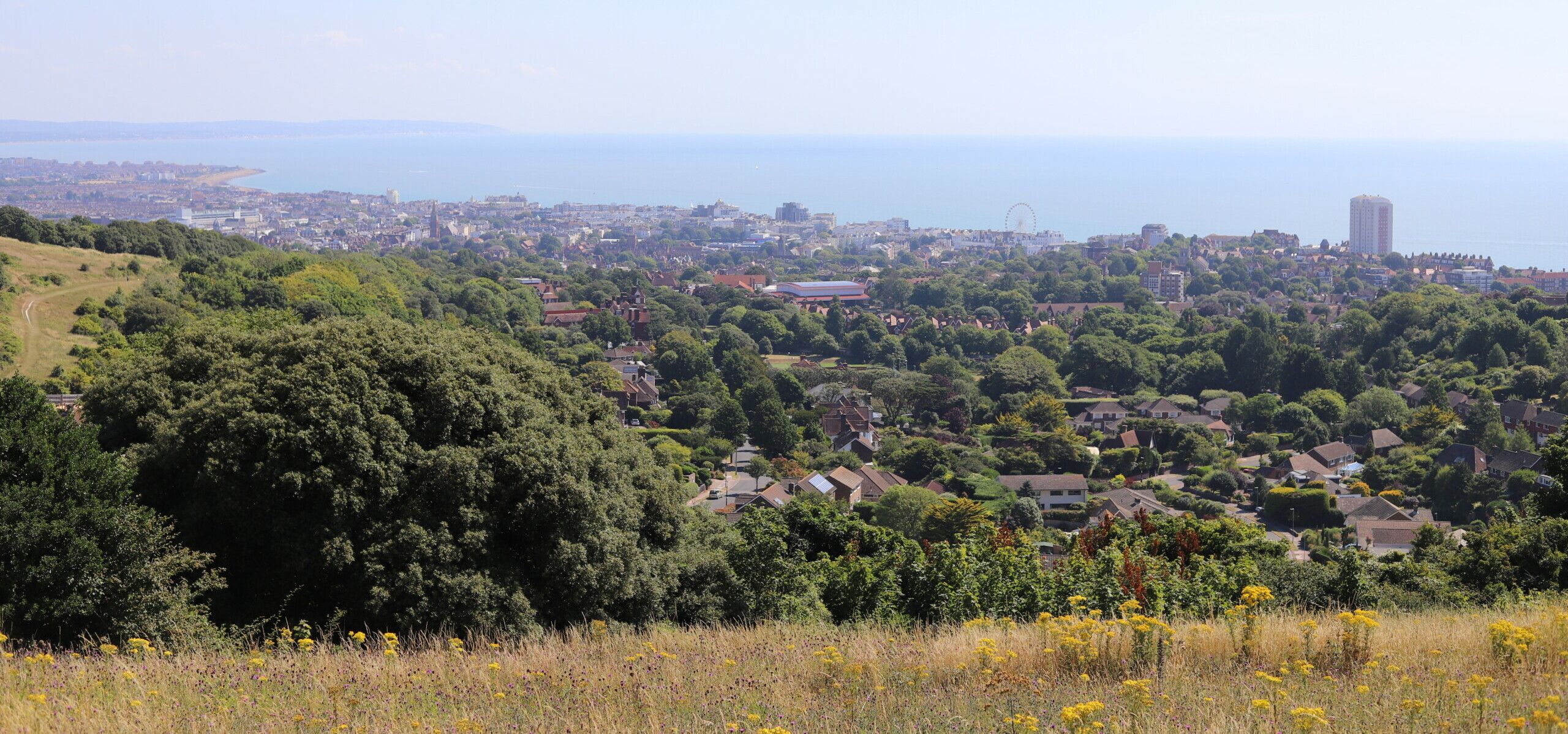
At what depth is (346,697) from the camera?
3.34m

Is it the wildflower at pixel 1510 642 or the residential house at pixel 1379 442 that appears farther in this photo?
the residential house at pixel 1379 442

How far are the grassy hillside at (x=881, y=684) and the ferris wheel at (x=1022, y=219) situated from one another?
95.9 meters

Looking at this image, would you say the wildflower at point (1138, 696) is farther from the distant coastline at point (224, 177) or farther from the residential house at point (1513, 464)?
the distant coastline at point (224, 177)

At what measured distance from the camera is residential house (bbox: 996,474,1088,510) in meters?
18.7

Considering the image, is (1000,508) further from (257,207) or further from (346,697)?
(257,207)

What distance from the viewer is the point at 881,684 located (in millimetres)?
3432

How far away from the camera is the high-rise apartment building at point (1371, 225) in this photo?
7325 centimetres

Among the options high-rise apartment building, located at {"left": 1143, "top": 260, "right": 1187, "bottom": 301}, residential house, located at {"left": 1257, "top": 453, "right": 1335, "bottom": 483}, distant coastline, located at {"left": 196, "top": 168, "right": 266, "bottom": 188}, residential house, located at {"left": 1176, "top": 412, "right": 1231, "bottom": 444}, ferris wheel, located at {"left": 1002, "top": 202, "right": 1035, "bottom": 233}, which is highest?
distant coastline, located at {"left": 196, "top": 168, "right": 266, "bottom": 188}

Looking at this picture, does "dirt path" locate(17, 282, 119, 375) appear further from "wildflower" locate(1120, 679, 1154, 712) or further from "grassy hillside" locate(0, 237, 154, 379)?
"wildflower" locate(1120, 679, 1154, 712)

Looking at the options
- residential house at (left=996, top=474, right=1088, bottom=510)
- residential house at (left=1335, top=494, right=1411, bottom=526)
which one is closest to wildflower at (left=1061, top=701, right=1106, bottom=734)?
residential house at (left=996, top=474, right=1088, bottom=510)

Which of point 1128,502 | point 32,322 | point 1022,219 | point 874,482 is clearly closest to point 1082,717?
point 1128,502

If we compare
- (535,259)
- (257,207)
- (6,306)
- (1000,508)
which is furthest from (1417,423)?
(257,207)

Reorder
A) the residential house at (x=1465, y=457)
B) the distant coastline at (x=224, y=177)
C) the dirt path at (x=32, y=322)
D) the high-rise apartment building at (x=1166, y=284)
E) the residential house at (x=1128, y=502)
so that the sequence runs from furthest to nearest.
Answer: the distant coastline at (x=224, y=177) → the high-rise apartment building at (x=1166, y=284) → the residential house at (x=1465, y=457) → the residential house at (x=1128, y=502) → the dirt path at (x=32, y=322)

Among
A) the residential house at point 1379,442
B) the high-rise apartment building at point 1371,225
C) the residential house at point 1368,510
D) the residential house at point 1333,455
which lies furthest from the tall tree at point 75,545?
the high-rise apartment building at point 1371,225
